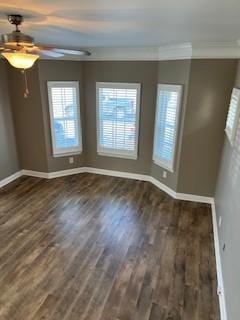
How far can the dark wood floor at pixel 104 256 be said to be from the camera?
2340mm

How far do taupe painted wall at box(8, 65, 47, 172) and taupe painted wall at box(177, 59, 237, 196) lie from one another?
285 centimetres

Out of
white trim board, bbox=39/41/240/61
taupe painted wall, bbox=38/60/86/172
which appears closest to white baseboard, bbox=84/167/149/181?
taupe painted wall, bbox=38/60/86/172

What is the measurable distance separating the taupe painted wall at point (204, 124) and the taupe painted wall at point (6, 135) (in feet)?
11.4

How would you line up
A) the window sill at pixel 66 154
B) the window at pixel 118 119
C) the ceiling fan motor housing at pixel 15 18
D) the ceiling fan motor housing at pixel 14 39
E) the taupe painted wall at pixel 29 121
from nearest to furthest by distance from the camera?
the ceiling fan motor housing at pixel 14 39, the ceiling fan motor housing at pixel 15 18, the taupe painted wall at pixel 29 121, the window at pixel 118 119, the window sill at pixel 66 154

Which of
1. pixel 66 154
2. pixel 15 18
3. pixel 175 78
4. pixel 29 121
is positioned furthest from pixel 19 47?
pixel 66 154

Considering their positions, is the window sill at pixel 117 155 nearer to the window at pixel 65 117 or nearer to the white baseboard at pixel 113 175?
the white baseboard at pixel 113 175

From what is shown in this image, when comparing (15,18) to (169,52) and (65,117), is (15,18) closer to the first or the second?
(169,52)

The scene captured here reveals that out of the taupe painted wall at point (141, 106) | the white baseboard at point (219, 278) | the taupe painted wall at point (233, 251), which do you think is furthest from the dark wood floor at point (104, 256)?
the taupe painted wall at point (141, 106)

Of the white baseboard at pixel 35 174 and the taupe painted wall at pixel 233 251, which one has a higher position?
the taupe painted wall at pixel 233 251

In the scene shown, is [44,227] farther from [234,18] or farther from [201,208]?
[234,18]

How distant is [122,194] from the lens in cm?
456

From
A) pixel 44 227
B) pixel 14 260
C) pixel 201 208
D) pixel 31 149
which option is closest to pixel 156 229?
pixel 201 208

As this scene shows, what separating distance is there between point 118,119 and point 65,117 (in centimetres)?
111

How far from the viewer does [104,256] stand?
2980mm
